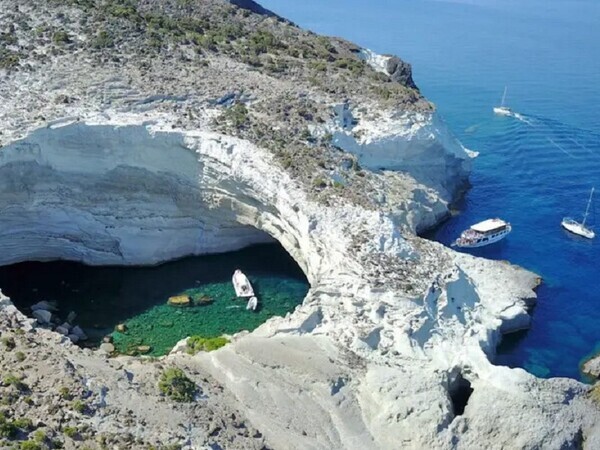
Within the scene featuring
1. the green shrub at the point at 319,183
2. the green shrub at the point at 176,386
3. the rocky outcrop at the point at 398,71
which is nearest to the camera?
the green shrub at the point at 176,386

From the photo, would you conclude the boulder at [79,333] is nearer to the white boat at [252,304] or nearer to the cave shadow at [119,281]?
the cave shadow at [119,281]

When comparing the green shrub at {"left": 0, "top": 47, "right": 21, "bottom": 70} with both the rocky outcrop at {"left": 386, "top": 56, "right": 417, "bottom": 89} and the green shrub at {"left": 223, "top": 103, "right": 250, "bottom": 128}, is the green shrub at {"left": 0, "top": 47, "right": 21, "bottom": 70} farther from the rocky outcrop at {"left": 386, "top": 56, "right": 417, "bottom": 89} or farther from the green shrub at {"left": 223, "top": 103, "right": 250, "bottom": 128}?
the rocky outcrop at {"left": 386, "top": 56, "right": 417, "bottom": 89}

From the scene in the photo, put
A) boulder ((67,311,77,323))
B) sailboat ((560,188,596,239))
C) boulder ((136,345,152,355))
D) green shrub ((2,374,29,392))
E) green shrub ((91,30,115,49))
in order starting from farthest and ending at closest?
sailboat ((560,188,596,239))
green shrub ((91,30,115,49))
boulder ((67,311,77,323))
boulder ((136,345,152,355))
green shrub ((2,374,29,392))

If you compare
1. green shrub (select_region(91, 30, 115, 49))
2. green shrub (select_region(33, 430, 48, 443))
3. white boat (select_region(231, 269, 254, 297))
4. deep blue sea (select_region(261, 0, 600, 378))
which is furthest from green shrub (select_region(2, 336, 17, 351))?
green shrub (select_region(91, 30, 115, 49))

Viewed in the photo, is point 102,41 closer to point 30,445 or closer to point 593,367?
point 30,445

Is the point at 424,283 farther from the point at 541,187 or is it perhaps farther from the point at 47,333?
the point at 541,187

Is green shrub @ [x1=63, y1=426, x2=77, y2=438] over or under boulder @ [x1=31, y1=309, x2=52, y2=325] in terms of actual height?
over

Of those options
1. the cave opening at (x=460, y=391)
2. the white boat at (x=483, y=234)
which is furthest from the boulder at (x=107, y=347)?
the white boat at (x=483, y=234)

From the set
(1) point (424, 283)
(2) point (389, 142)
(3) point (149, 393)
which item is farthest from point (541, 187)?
(3) point (149, 393)
